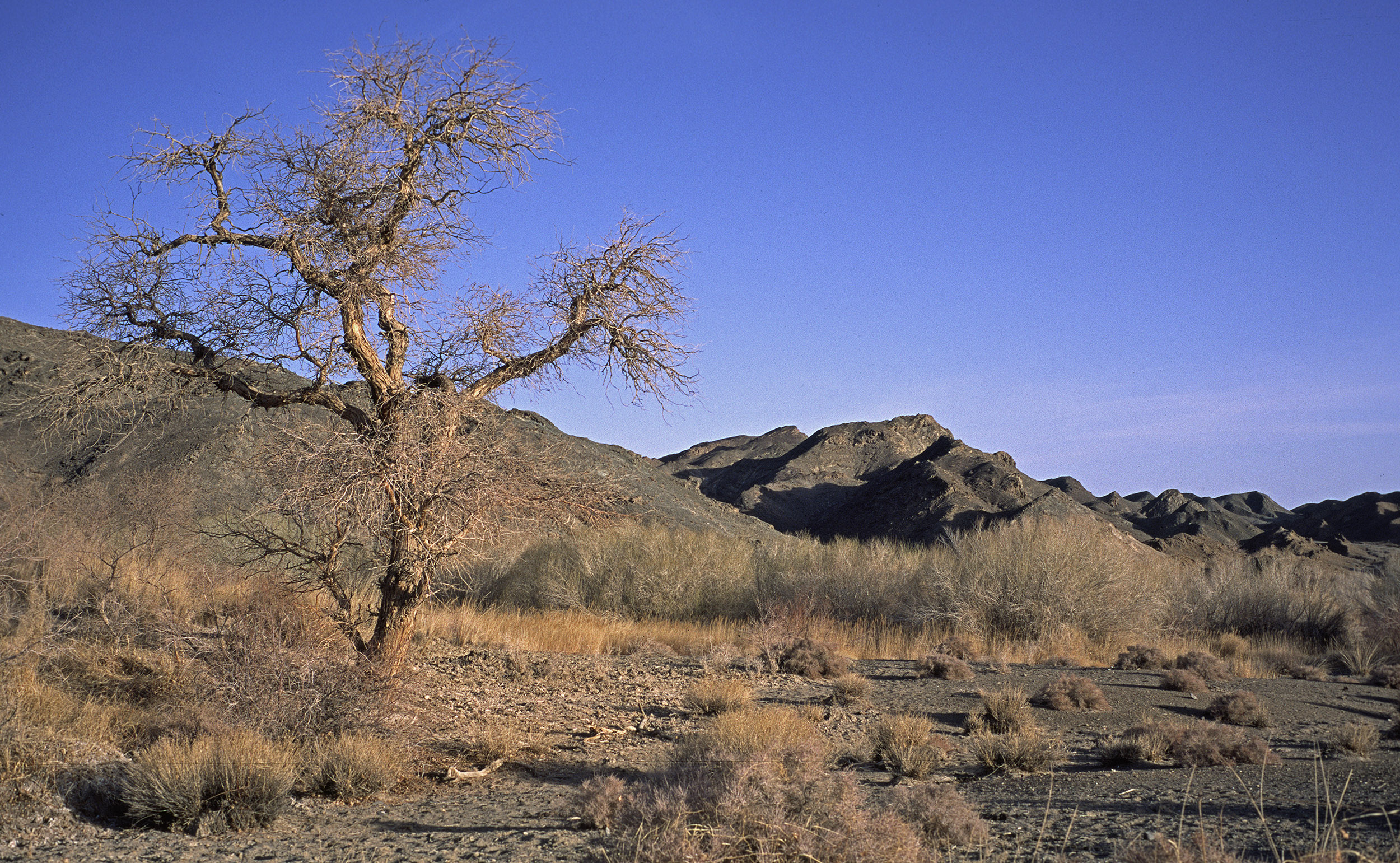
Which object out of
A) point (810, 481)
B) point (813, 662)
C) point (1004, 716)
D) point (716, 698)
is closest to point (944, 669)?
point (813, 662)

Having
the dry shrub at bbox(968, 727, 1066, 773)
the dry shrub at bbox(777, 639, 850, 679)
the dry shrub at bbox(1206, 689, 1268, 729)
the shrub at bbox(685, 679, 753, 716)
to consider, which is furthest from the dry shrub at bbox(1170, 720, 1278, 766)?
the dry shrub at bbox(777, 639, 850, 679)

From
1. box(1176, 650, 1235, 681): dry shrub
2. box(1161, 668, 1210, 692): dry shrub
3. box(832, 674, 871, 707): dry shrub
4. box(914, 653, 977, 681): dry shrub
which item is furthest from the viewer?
box(1176, 650, 1235, 681): dry shrub

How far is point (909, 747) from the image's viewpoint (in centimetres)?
852

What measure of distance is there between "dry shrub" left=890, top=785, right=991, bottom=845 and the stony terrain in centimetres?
13

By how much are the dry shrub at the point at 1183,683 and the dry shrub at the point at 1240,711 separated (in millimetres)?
2078

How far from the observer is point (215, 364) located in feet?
30.9

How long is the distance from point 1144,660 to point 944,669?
4441 mm

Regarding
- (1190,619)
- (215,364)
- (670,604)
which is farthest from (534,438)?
(1190,619)

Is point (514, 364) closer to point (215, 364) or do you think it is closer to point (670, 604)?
point (215, 364)

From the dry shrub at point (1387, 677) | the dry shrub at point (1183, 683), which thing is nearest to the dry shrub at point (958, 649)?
the dry shrub at point (1183, 683)

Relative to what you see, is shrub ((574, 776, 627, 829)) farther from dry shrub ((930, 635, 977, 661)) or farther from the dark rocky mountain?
the dark rocky mountain

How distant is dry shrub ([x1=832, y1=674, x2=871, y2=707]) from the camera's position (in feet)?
39.0

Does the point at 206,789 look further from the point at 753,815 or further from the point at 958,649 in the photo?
the point at 958,649

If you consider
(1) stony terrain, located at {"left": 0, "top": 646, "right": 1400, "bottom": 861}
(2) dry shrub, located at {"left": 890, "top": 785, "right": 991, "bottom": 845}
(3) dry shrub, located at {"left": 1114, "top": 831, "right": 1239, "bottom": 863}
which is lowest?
(1) stony terrain, located at {"left": 0, "top": 646, "right": 1400, "bottom": 861}
